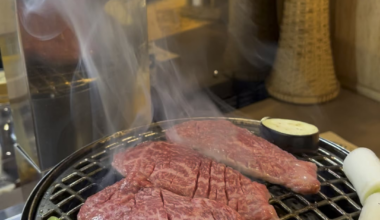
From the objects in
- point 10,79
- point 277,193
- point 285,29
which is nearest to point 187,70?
point 285,29

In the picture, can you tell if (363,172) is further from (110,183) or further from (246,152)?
(110,183)

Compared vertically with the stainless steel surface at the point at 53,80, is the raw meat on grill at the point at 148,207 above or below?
below

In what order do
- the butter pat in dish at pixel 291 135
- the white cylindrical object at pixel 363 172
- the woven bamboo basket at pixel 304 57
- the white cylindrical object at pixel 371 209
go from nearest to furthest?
the white cylindrical object at pixel 371 209 < the white cylindrical object at pixel 363 172 < the butter pat in dish at pixel 291 135 < the woven bamboo basket at pixel 304 57

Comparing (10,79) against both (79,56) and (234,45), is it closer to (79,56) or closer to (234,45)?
(79,56)

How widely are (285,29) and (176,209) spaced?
55.5 inches

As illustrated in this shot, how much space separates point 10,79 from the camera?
1475 mm

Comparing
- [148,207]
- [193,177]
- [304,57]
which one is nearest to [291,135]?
[193,177]

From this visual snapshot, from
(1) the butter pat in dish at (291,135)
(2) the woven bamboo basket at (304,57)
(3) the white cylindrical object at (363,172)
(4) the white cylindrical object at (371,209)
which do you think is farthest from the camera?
(2) the woven bamboo basket at (304,57)

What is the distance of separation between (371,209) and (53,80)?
1.04 m

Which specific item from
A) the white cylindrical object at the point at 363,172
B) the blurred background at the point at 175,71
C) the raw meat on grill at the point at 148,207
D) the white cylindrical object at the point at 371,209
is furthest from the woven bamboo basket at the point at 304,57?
the raw meat on grill at the point at 148,207

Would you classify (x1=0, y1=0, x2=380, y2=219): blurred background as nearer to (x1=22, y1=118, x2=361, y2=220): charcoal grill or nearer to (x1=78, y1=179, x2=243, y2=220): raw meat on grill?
(x1=22, y1=118, x2=361, y2=220): charcoal grill

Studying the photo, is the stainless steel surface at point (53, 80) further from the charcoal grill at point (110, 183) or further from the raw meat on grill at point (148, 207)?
the raw meat on grill at point (148, 207)

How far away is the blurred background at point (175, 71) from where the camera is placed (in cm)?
140

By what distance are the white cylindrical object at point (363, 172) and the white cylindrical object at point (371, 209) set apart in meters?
0.03
